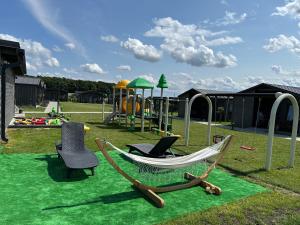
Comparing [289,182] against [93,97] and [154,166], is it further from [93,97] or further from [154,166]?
[93,97]

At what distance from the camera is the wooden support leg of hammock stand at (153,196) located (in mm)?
4932

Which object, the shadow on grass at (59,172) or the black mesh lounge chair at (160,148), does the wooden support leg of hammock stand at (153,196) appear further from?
the black mesh lounge chair at (160,148)

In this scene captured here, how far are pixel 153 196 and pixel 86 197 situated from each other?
124 centimetres

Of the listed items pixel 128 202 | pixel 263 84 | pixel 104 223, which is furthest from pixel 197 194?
pixel 263 84

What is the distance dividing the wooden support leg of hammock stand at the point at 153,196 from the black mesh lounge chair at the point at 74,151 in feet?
4.74

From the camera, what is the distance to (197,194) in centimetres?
567

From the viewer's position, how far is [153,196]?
16.9ft

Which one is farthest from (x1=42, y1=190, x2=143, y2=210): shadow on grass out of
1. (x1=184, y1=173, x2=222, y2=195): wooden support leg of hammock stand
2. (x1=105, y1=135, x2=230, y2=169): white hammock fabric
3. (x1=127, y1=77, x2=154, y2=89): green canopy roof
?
(x1=127, y1=77, x2=154, y2=89): green canopy roof

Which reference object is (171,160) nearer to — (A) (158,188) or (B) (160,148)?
(A) (158,188)

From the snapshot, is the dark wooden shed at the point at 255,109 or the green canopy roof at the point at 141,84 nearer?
the green canopy roof at the point at 141,84

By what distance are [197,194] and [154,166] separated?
1.14 m

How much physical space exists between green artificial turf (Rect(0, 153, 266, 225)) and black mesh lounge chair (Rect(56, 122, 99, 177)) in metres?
0.29

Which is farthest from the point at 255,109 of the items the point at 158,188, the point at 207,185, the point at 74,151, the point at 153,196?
the point at 153,196

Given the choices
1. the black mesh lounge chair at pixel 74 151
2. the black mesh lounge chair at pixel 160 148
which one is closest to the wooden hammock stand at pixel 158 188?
the black mesh lounge chair at pixel 160 148
